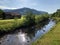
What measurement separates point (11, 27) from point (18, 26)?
9.41 meters

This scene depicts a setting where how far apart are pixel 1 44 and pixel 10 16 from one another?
3155 inches

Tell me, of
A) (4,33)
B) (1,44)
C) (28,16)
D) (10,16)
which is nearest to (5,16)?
(10,16)

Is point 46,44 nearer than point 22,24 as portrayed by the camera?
Yes

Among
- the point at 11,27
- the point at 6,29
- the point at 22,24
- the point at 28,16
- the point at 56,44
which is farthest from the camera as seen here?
the point at 28,16

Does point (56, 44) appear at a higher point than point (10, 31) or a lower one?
higher

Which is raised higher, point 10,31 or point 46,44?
point 46,44

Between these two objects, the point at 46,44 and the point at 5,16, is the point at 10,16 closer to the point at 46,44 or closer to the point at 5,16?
the point at 5,16

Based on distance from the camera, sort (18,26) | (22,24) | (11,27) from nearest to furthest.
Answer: (11,27), (18,26), (22,24)

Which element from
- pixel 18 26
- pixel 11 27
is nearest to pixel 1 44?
pixel 11 27

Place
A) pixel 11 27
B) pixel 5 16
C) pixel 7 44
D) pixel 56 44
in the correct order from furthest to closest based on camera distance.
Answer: pixel 5 16, pixel 11 27, pixel 7 44, pixel 56 44

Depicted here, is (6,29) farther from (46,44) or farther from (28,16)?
(28,16)

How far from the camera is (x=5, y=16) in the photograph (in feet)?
378

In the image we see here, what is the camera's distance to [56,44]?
32344 mm

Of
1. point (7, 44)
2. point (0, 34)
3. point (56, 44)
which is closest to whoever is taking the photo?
Result: point (56, 44)
